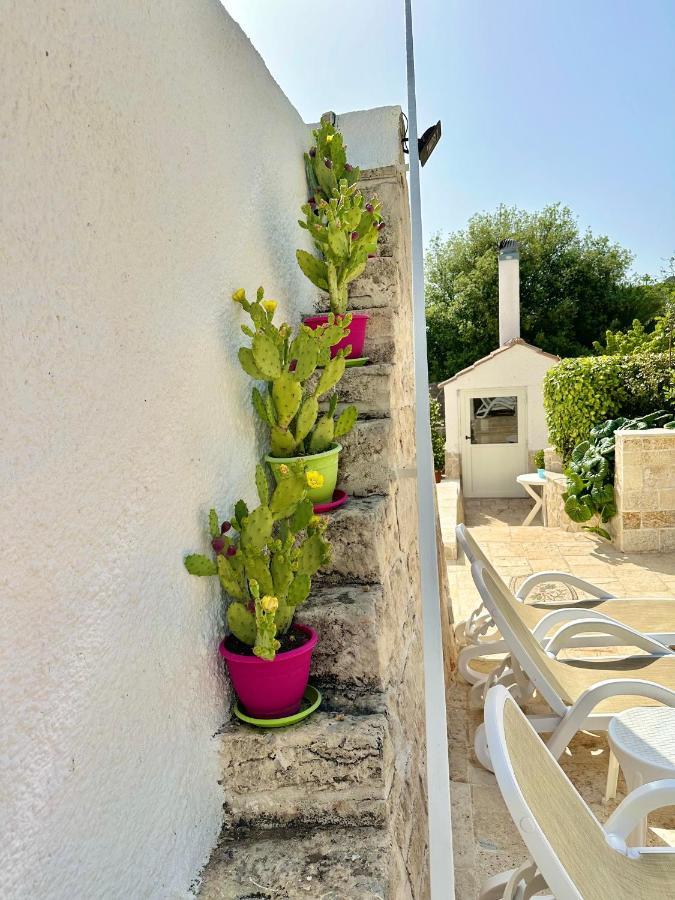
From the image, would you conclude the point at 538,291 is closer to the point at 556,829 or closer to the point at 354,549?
the point at 354,549

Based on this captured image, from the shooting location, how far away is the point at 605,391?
7500mm

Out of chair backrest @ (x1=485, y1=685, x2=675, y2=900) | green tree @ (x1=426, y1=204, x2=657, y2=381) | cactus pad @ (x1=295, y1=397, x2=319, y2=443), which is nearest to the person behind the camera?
chair backrest @ (x1=485, y1=685, x2=675, y2=900)

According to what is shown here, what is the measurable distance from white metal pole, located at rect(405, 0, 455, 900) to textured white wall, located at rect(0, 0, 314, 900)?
515 millimetres

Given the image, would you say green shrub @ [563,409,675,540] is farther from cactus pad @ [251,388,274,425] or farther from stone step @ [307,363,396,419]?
cactus pad @ [251,388,274,425]

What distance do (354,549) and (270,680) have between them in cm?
46

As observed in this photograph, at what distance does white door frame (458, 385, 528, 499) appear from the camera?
1105cm

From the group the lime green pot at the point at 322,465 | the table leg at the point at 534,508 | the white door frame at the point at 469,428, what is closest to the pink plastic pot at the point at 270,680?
the lime green pot at the point at 322,465

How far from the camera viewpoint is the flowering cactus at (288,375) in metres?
1.68

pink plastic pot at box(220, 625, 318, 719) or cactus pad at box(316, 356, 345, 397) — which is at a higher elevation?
cactus pad at box(316, 356, 345, 397)

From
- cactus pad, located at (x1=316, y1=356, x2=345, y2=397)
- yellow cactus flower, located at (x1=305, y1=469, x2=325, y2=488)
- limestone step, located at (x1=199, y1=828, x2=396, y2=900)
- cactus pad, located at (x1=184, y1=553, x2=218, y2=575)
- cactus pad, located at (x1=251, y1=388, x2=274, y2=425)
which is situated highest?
cactus pad, located at (x1=316, y1=356, x2=345, y2=397)

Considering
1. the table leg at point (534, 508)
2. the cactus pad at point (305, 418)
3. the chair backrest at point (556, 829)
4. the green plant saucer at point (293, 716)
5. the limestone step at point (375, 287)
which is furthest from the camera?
the table leg at point (534, 508)

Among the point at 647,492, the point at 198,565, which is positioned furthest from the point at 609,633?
the point at 647,492

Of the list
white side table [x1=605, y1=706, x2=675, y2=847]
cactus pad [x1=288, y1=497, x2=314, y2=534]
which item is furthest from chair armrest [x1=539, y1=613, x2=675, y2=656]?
cactus pad [x1=288, y1=497, x2=314, y2=534]

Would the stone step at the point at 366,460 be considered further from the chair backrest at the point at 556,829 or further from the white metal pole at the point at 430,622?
the white metal pole at the point at 430,622
